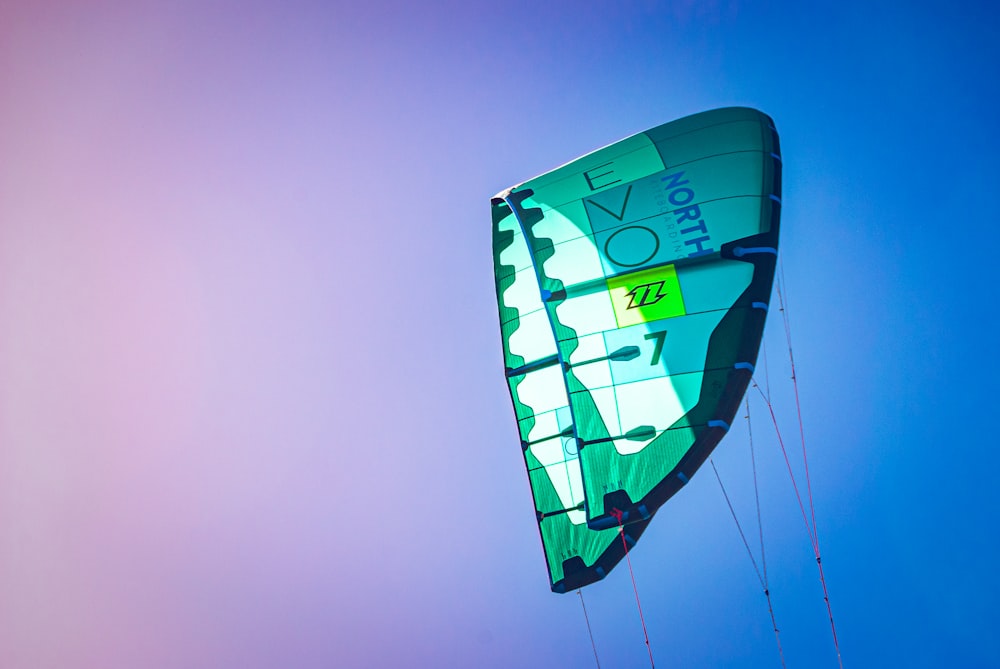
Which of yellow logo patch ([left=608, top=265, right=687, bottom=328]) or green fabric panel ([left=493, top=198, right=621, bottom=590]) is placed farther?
green fabric panel ([left=493, top=198, right=621, bottom=590])

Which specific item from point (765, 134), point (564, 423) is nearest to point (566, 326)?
point (564, 423)

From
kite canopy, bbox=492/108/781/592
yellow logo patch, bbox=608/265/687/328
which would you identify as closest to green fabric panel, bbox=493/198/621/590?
kite canopy, bbox=492/108/781/592

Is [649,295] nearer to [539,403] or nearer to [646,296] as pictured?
[646,296]

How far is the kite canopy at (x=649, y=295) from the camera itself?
94.9 inches

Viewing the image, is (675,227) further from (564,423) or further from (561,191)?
(564,423)

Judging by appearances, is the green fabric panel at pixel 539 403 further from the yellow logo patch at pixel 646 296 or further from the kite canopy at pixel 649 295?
the yellow logo patch at pixel 646 296

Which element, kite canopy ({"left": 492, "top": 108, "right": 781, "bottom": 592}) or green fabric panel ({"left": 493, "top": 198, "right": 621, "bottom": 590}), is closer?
kite canopy ({"left": 492, "top": 108, "right": 781, "bottom": 592})

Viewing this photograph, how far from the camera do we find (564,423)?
9.84 feet

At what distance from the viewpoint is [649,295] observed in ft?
8.32

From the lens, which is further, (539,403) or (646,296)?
(539,403)

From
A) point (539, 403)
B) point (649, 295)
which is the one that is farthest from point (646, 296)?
point (539, 403)

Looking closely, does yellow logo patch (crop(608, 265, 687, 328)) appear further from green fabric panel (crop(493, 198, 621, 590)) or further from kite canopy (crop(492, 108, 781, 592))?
green fabric panel (crop(493, 198, 621, 590))

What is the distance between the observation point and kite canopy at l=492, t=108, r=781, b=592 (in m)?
2.41

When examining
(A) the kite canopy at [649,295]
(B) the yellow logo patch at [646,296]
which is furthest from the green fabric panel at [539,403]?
(B) the yellow logo patch at [646,296]
